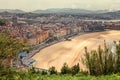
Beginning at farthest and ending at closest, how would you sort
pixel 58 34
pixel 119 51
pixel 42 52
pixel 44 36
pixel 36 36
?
pixel 58 34 < pixel 44 36 < pixel 36 36 < pixel 42 52 < pixel 119 51

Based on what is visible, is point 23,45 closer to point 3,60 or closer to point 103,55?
point 3,60

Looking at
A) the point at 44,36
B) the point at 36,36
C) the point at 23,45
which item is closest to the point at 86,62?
the point at 23,45

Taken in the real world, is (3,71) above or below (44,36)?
above

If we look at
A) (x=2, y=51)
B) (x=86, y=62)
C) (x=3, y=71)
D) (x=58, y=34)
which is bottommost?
(x=58, y=34)

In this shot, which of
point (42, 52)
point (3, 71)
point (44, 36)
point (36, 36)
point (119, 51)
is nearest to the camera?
point (3, 71)

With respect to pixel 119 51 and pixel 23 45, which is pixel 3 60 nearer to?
pixel 23 45

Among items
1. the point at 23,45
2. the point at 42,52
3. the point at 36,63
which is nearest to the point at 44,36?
the point at 42,52

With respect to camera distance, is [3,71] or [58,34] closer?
[3,71]

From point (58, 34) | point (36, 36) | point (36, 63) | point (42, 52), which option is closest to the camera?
point (36, 63)

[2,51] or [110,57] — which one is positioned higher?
[2,51]
